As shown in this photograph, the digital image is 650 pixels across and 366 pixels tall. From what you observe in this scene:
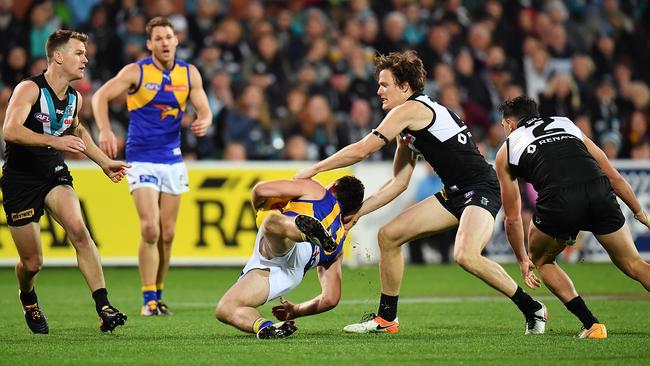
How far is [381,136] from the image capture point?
331 inches

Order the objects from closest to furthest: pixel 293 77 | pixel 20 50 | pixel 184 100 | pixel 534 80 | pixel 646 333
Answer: pixel 646 333
pixel 184 100
pixel 20 50
pixel 293 77
pixel 534 80

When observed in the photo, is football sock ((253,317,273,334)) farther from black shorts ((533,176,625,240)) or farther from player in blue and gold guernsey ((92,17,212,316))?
player in blue and gold guernsey ((92,17,212,316))

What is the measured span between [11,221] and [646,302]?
21.3ft

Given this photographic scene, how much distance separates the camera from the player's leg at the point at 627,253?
26.8ft

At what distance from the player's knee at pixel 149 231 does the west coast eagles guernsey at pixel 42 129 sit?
2.02m

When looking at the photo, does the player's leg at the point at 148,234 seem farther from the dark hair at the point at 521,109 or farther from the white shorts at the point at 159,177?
the dark hair at the point at 521,109

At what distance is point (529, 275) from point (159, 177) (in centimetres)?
430

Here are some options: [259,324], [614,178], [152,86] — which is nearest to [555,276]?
[614,178]

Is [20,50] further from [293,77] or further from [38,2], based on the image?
[293,77]

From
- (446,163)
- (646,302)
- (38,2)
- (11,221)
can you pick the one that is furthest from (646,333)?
(38,2)

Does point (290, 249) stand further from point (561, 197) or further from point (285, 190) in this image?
point (561, 197)

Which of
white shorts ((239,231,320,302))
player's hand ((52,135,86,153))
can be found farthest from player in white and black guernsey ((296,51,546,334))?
player's hand ((52,135,86,153))

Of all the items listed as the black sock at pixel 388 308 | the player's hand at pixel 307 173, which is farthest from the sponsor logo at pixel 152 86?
the black sock at pixel 388 308

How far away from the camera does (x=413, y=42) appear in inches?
749
